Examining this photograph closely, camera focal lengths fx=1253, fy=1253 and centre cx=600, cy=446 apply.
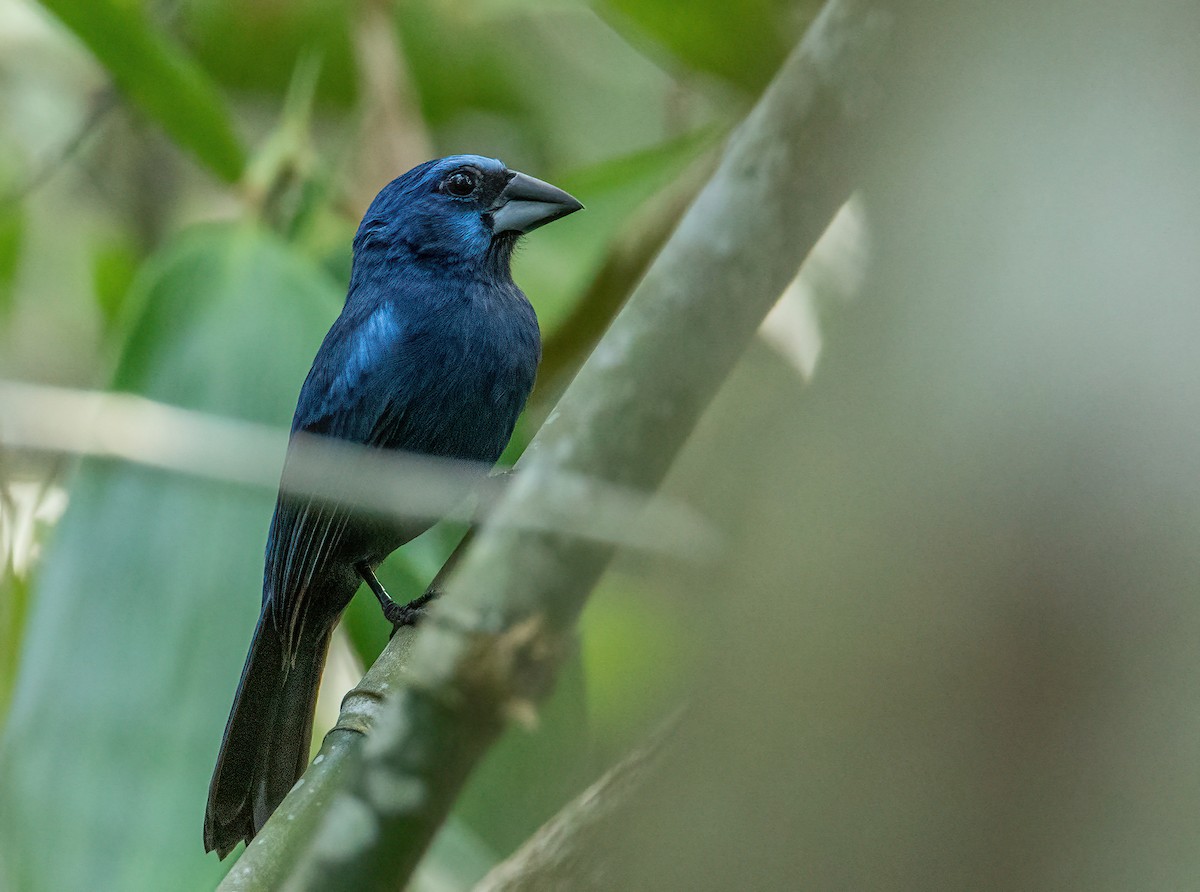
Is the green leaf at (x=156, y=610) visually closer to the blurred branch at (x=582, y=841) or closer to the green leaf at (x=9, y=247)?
the blurred branch at (x=582, y=841)

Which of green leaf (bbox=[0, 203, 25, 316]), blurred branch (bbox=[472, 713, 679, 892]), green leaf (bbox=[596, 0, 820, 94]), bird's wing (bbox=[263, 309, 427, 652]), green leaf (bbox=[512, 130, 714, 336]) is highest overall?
green leaf (bbox=[0, 203, 25, 316])

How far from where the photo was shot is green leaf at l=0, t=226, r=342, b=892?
2.69m

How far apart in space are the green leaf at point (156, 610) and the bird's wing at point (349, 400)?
28 cm

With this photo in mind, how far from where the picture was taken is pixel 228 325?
3.39 meters

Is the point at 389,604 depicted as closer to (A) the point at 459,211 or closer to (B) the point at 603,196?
(A) the point at 459,211

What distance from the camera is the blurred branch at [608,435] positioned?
124 cm

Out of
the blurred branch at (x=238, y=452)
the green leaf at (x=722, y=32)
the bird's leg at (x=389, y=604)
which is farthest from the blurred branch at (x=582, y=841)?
the green leaf at (x=722, y=32)

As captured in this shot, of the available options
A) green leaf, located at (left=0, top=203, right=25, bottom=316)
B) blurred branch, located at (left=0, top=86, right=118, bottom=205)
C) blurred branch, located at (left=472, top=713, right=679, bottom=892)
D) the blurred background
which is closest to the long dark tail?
blurred branch, located at (left=472, top=713, right=679, bottom=892)

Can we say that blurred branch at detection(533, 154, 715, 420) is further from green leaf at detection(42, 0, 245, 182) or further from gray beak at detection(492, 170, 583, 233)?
green leaf at detection(42, 0, 245, 182)

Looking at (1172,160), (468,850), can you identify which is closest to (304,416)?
(468,850)

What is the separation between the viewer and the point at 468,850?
8.61 feet

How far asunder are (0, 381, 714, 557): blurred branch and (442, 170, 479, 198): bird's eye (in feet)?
2.38

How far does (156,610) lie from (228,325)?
809 millimetres

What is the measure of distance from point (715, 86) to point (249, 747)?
2450mm
